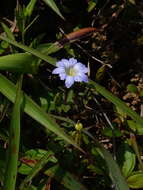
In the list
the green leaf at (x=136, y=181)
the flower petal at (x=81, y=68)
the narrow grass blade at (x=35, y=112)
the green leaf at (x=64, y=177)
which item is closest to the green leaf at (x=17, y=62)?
the narrow grass blade at (x=35, y=112)

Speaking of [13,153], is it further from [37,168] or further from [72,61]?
[72,61]

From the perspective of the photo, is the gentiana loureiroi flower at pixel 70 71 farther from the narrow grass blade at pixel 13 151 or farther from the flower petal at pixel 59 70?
the narrow grass blade at pixel 13 151

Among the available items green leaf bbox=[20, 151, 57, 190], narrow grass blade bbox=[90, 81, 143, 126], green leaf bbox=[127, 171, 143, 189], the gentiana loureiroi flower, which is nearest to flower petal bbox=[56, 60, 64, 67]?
the gentiana loureiroi flower

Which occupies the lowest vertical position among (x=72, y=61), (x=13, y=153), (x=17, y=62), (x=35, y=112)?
(x=13, y=153)

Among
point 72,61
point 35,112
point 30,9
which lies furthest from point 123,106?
point 30,9

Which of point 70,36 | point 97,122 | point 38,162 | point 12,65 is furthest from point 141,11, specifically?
point 38,162

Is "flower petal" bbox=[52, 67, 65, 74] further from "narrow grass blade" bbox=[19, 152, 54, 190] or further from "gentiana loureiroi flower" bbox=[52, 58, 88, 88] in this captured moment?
"narrow grass blade" bbox=[19, 152, 54, 190]
